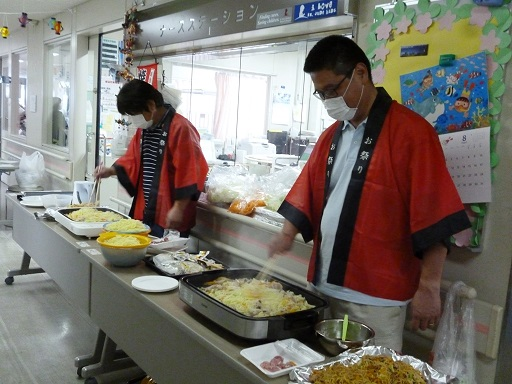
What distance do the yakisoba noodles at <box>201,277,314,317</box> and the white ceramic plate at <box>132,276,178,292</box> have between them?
0.76 ft

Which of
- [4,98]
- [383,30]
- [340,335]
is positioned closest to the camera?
[340,335]

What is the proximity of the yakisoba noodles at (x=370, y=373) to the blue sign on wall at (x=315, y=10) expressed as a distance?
1656mm

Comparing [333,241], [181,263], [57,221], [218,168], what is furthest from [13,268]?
[333,241]

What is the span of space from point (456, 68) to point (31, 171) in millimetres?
5967

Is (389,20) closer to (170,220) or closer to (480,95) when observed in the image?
(480,95)

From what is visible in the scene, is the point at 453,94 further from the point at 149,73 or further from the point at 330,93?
the point at 149,73

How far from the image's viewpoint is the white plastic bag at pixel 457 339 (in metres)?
1.80

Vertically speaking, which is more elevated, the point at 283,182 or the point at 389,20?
the point at 389,20

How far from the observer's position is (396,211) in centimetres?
165

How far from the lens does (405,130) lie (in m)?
1.64

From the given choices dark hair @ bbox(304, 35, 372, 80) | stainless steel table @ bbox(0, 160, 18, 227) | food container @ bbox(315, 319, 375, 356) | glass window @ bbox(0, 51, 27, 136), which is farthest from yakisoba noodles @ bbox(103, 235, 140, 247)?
glass window @ bbox(0, 51, 27, 136)

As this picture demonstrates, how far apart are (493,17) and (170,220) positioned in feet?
6.19

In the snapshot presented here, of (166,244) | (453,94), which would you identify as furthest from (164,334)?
(453,94)

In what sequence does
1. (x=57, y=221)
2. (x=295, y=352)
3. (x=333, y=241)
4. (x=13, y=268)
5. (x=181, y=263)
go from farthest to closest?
(x=13, y=268) → (x=57, y=221) → (x=181, y=263) → (x=333, y=241) → (x=295, y=352)
